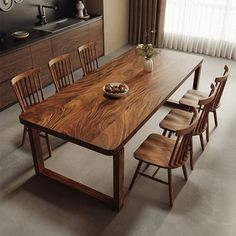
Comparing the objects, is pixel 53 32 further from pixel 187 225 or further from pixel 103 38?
pixel 187 225

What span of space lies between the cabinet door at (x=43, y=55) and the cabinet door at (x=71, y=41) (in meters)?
0.13

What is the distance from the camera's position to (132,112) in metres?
2.68

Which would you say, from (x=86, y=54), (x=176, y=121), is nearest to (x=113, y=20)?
(x=86, y=54)

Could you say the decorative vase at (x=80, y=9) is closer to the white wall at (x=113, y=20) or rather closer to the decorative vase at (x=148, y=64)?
the white wall at (x=113, y=20)

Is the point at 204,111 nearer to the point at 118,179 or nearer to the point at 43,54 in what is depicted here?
the point at 118,179

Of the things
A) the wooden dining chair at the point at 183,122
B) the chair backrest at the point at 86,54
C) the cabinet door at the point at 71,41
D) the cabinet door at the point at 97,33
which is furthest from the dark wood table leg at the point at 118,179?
the cabinet door at the point at 97,33

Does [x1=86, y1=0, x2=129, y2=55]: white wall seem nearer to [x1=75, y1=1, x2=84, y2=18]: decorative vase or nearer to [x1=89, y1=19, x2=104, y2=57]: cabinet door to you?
[x1=89, y1=19, x2=104, y2=57]: cabinet door

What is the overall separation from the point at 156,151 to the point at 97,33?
3.28 metres

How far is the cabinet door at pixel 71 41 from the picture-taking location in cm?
456

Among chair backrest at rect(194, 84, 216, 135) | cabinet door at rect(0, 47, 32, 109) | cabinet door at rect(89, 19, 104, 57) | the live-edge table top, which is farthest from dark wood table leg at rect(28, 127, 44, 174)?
cabinet door at rect(89, 19, 104, 57)

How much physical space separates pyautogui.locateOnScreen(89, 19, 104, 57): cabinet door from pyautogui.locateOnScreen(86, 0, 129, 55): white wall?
14cm

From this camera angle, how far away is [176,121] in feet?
10.4

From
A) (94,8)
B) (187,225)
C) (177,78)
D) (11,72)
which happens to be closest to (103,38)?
(94,8)

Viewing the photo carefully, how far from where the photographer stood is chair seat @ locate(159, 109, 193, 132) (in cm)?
307
